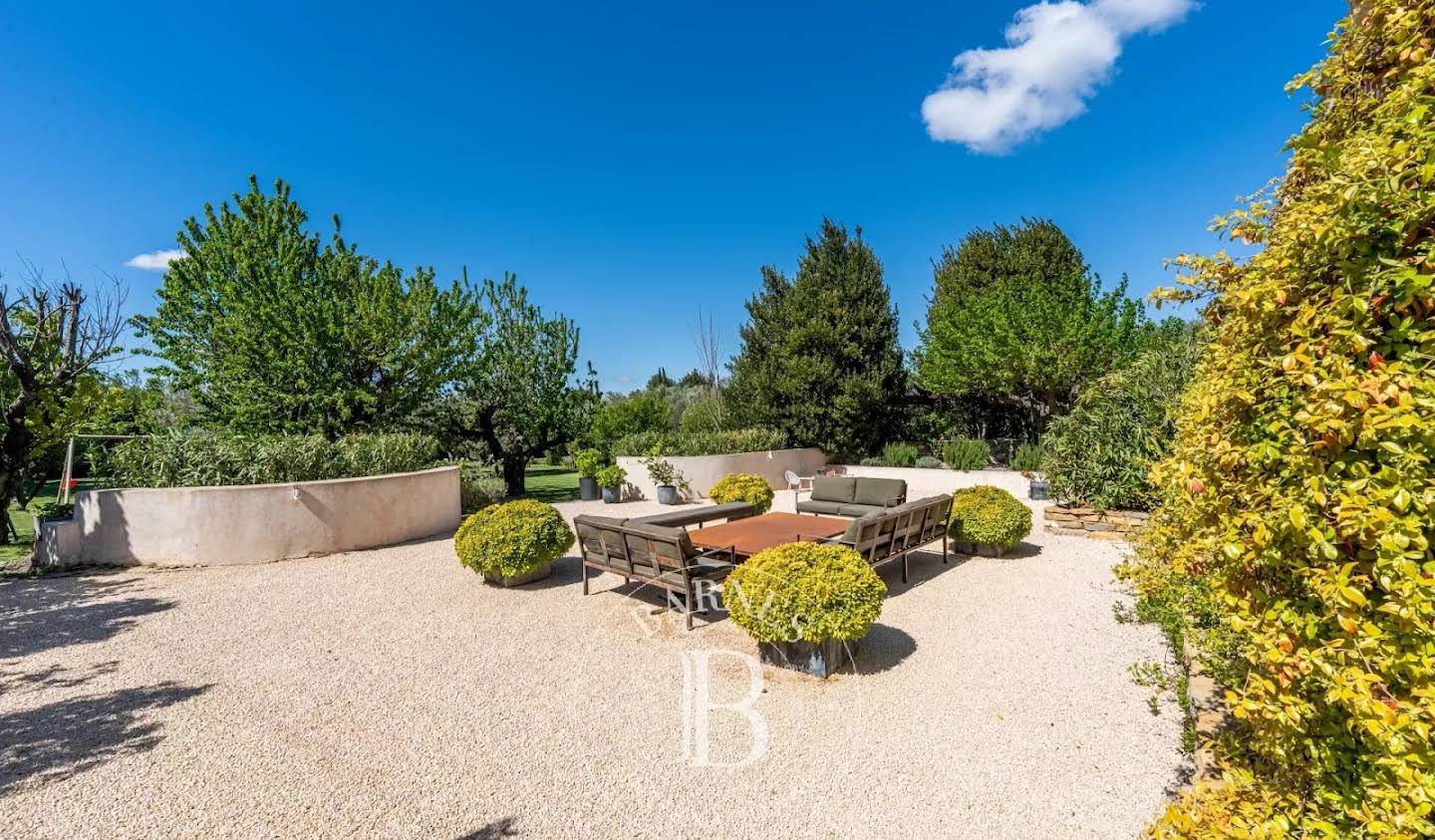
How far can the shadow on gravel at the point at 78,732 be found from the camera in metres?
3.25

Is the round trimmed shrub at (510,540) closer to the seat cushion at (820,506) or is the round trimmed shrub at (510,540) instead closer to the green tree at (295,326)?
the seat cushion at (820,506)

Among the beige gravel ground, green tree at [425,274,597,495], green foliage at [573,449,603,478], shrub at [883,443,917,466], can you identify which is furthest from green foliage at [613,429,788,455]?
the beige gravel ground

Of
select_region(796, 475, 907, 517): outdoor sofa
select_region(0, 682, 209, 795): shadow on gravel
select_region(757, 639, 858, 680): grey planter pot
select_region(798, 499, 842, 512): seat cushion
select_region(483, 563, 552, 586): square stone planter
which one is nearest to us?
select_region(0, 682, 209, 795): shadow on gravel

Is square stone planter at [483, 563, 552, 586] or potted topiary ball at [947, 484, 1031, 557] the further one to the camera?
potted topiary ball at [947, 484, 1031, 557]

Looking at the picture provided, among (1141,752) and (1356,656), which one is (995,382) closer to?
(1141,752)

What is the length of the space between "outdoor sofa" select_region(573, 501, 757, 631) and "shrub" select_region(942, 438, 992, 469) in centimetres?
1187

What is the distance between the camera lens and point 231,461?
8398mm

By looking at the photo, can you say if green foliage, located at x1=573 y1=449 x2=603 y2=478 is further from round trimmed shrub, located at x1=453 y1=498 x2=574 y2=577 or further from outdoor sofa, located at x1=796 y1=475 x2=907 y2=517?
round trimmed shrub, located at x1=453 y1=498 x2=574 y2=577

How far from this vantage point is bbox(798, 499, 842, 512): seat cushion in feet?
30.1

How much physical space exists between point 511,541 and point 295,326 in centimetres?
997

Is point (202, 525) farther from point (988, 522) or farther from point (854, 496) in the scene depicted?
point (988, 522)

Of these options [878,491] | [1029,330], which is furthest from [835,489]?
[1029,330]

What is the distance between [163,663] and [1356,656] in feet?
21.9

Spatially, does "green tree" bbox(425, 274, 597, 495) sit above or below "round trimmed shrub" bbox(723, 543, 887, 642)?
above
